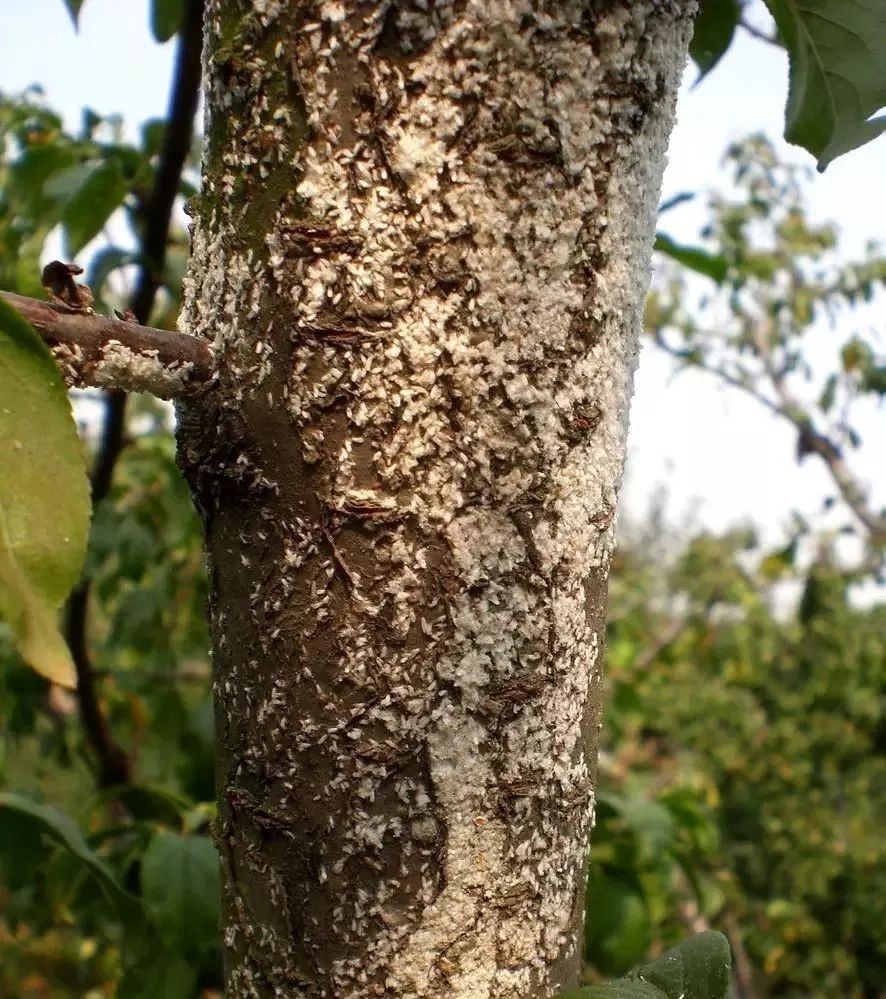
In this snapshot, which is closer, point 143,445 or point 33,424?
point 33,424

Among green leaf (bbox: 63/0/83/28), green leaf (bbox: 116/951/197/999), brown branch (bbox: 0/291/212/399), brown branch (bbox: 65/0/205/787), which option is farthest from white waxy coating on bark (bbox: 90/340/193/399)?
green leaf (bbox: 116/951/197/999)

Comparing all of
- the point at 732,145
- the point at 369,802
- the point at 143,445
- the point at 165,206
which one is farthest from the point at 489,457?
the point at 732,145

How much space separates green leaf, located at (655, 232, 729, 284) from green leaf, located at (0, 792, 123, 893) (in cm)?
69

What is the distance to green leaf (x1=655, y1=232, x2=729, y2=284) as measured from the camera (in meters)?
0.86

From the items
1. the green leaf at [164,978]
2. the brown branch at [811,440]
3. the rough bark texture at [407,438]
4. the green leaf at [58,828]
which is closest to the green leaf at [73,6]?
the rough bark texture at [407,438]

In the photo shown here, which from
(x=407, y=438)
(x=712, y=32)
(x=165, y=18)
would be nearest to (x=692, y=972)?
(x=407, y=438)

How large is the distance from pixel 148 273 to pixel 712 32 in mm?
710

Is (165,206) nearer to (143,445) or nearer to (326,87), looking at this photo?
(326,87)

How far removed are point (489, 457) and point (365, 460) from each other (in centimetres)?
6

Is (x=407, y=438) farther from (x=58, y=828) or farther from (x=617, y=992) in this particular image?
(x=58, y=828)

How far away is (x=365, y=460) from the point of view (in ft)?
1.50

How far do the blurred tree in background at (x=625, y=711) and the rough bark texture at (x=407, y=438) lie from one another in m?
0.35

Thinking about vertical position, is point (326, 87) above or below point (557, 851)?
above

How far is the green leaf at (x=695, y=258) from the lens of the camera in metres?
0.86
